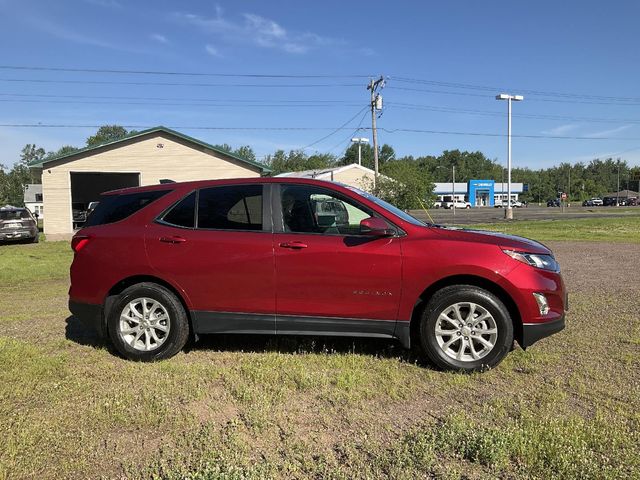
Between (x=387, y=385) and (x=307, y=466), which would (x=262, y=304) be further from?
(x=307, y=466)

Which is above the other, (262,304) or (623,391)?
(262,304)

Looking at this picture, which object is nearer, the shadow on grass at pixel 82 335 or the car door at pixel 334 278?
the car door at pixel 334 278

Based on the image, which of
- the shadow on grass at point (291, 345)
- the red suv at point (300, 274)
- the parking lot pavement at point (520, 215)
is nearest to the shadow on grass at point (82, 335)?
the shadow on grass at point (291, 345)

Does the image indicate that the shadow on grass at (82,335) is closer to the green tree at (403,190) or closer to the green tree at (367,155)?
the green tree at (403,190)

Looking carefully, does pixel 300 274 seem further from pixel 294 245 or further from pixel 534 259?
pixel 534 259

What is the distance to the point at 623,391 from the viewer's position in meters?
4.07

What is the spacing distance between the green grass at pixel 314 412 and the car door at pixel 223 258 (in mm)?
481

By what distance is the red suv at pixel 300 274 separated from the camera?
4504mm

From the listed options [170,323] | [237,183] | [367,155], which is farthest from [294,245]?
[367,155]

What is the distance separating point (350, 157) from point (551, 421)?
13608 centimetres

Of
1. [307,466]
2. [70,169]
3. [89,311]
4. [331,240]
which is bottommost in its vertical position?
[307,466]

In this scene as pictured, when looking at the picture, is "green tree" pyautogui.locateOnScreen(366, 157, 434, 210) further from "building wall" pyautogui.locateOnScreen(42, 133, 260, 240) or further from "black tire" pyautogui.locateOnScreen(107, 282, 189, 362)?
"black tire" pyautogui.locateOnScreen(107, 282, 189, 362)

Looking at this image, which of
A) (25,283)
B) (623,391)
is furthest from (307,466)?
(25,283)

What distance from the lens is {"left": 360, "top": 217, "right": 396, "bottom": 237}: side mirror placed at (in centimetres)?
455
